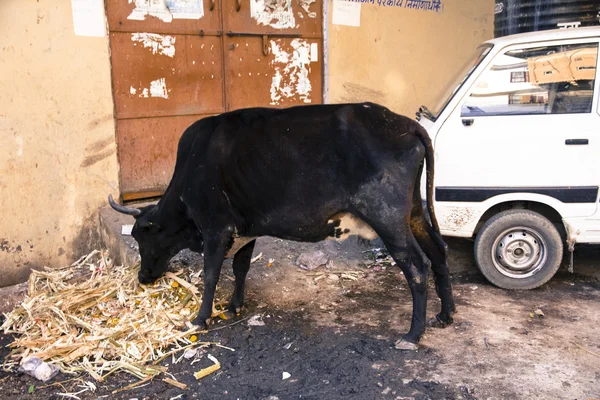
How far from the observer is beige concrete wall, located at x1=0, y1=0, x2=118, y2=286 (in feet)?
19.0

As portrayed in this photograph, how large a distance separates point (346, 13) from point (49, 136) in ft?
12.9

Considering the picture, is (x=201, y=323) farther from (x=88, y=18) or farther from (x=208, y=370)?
(x=88, y=18)

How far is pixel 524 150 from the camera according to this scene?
5.29 metres

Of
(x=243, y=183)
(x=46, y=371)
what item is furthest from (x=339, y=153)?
(x=46, y=371)

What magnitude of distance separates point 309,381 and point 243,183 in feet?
5.18

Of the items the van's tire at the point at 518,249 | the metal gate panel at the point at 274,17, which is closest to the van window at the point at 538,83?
the van's tire at the point at 518,249

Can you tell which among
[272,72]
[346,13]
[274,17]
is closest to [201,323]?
[272,72]

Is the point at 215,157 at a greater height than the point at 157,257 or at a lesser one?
greater

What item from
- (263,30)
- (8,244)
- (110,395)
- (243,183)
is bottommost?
(110,395)

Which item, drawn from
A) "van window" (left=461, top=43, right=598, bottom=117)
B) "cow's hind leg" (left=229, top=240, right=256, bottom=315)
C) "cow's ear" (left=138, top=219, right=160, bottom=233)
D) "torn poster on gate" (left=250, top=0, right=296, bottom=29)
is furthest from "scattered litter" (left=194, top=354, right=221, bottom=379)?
"torn poster on gate" (left=250, top=0, right=296, bottom=29)

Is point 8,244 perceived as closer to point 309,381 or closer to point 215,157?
point 215,157

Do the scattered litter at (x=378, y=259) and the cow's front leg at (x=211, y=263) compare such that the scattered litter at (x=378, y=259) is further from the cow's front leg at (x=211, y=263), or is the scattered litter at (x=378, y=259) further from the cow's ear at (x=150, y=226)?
the cow's ear at (x=150, y=226)

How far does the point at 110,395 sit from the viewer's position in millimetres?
4180

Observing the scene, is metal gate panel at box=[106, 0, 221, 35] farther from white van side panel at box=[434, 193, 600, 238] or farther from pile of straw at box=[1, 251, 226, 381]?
white van side panel at box=[434, 193, 600, 238]
